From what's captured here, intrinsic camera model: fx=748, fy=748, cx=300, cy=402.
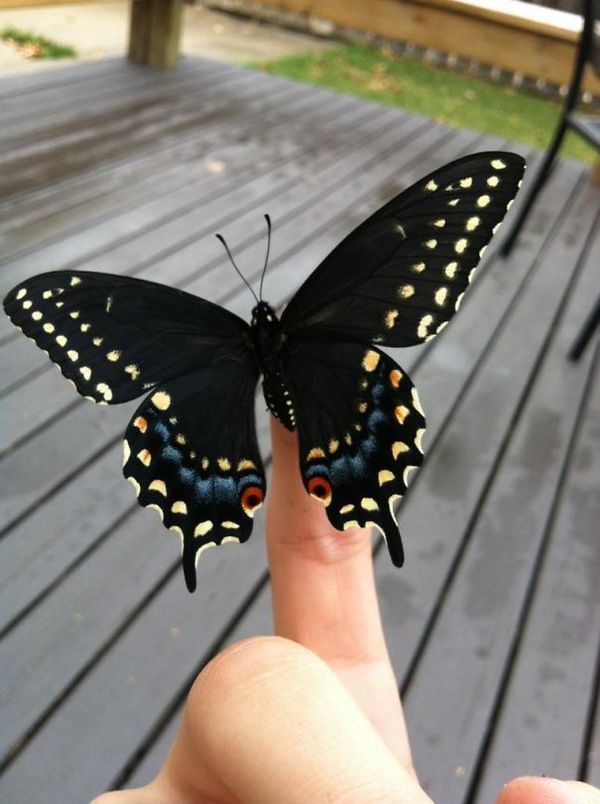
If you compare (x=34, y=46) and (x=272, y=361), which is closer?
(x=272, y=361)

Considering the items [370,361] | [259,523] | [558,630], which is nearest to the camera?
[370,361]

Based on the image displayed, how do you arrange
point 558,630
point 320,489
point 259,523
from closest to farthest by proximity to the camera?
point 320,489
point 558,630
point 259,523

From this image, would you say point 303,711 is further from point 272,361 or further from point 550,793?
point 272,361

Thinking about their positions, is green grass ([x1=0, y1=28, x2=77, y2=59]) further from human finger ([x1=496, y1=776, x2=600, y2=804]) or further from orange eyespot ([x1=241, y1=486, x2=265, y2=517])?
human finger ([x1=496, y1=776, x2=600, y2=804])

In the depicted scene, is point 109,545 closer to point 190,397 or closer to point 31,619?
point 31,619

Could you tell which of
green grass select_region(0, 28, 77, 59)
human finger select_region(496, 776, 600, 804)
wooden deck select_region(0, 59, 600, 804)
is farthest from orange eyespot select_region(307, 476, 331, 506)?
green grass select_region(0, 28, 77, 59)

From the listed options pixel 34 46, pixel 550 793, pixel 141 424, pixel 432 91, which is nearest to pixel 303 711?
pixel 550 793

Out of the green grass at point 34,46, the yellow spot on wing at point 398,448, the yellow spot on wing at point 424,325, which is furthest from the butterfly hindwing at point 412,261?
the green grass at point 34,46

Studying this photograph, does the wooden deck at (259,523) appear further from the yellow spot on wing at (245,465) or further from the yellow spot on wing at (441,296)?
the yellow spot on wing at (441,296)
